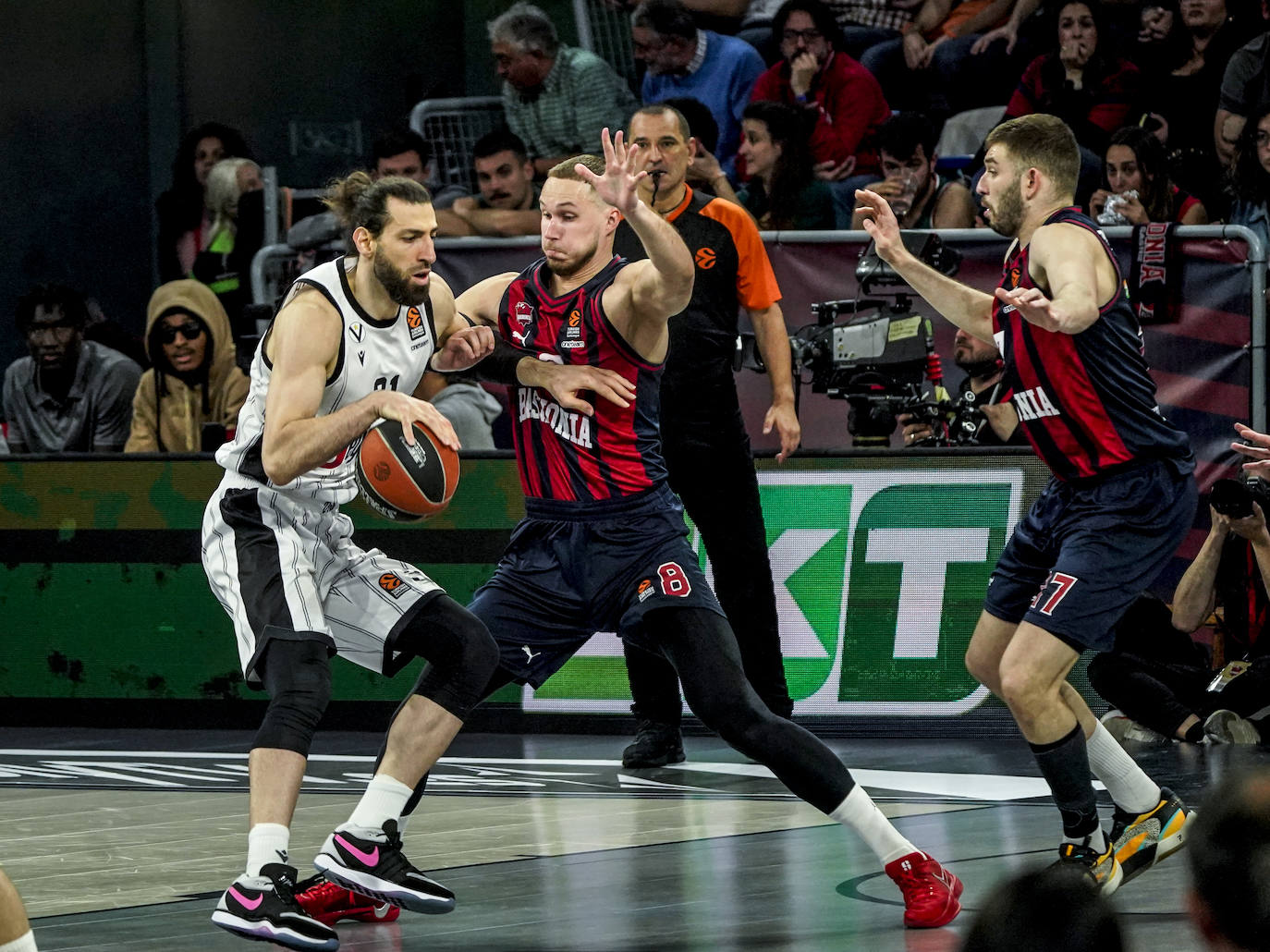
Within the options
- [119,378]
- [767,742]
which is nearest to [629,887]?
[767,742]

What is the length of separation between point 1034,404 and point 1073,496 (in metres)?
0.31

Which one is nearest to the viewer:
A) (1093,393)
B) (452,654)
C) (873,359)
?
(452,654)

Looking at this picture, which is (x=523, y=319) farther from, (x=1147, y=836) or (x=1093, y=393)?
(x=1147, y=836)

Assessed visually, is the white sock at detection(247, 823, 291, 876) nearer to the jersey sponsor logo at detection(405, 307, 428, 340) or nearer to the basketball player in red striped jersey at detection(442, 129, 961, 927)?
the basketball player in red striped jersey at detection(442, 129, 961, 927)

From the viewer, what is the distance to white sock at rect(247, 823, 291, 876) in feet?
16.7

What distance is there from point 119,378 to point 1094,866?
699 cm

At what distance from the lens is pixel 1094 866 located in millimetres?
5551

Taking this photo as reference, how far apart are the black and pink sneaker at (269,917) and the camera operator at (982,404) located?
4.84 metres

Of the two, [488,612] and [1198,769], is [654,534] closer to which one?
[488,612]

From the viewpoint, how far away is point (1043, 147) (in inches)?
231

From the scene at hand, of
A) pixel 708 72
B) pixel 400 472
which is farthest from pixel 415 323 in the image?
pixel 708 72

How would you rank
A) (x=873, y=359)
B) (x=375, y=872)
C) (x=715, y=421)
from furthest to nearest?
(x=873, y=359)
(x=715, y=421)
(x=375, y=872)

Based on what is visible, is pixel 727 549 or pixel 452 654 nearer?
pixel 452 654

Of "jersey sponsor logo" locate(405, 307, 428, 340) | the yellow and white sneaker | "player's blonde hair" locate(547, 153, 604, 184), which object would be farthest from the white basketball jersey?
the yellow and white sneaker
